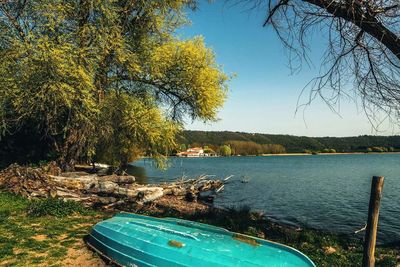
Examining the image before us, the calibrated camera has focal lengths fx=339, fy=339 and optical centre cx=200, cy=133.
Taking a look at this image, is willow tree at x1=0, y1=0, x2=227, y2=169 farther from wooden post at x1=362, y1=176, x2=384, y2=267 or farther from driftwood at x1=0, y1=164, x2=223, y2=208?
wooden post at x1=362, y1=176, x2=384, y2=267

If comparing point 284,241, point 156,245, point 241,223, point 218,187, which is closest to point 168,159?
point 218,187

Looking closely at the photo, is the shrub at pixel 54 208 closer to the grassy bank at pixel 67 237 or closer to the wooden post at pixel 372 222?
the grassy bank at pixel 67 237

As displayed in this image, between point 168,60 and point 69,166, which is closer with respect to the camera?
point 69,166

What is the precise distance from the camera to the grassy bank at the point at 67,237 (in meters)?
7.89

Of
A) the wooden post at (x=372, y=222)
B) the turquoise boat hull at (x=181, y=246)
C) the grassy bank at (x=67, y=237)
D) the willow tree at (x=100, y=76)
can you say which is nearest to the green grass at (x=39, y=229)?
the grassy bank at (x=67, y=237)

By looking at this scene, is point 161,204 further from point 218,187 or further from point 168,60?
point 218,187

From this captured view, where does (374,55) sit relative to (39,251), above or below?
above

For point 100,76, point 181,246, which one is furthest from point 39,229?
point 100,76

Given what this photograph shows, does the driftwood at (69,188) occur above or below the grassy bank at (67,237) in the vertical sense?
above

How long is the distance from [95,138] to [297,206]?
46.7 feet

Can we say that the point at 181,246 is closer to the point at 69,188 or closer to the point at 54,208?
the point at 54,208

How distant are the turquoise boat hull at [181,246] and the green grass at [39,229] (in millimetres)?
930

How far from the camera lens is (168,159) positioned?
77.7 ft

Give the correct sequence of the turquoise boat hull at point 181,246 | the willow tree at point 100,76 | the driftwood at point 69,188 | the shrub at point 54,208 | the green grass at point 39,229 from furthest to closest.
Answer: the willow tree at point 100,76
the driftwood at point 69,188
the shrub at point 54,208
the green grass at point 39,229
the turquoise boat hull at point 181,246
